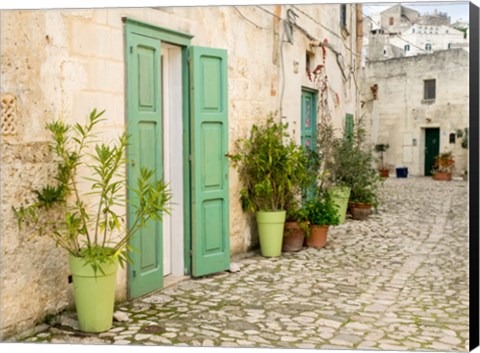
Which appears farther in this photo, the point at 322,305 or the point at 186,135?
the point at 186,135

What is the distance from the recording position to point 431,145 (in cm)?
1827

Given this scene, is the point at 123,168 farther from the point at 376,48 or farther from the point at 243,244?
the point at 376,48

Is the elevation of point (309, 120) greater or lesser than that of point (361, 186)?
greater

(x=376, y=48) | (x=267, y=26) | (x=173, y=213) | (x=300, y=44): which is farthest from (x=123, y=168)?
(x=376, y=48)

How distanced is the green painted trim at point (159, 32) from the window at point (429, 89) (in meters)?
14.0

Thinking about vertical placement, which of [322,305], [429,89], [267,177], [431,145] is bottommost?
[322,305]

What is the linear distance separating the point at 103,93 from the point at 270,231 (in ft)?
8.45

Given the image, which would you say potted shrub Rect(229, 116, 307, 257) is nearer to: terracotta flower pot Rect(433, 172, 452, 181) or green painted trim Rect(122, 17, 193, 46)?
green painted trim Rect(122, 17, 193, 46)

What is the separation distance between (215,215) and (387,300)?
1642mm

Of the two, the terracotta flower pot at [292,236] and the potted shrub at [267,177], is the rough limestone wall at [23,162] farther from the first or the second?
the terracotta flower pot at [292,236]

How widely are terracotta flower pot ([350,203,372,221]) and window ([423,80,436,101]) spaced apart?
1016 centimetres

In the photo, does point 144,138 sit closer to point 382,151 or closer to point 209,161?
point 209,161

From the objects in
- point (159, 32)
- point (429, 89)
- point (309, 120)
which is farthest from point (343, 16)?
point (429, 89)

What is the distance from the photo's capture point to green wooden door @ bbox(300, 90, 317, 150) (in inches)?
336
